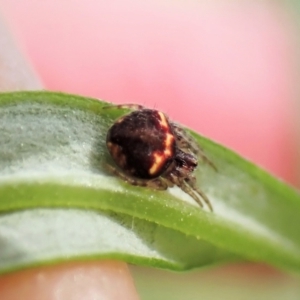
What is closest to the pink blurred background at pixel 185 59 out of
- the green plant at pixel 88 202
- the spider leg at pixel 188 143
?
the spider leg at pixel 188 143

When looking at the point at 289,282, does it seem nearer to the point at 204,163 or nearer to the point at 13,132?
the point at 204,163

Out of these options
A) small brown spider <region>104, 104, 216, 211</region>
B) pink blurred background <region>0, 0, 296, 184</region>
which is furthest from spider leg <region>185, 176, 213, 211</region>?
pink blurred background <region>0, 0, 296, 184</region>

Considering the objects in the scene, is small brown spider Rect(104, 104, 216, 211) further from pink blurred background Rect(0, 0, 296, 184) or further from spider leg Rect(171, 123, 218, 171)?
pink blurred background Rect(0, 0, 296, 184)

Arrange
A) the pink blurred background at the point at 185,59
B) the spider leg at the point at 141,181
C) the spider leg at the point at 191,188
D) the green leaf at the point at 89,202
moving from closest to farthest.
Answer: the green leaf at the point at 89,202 < the spider leg at the point at 141,181 < the spider leg at the point at 191,188 < the pink blurred background at the point at 185,59

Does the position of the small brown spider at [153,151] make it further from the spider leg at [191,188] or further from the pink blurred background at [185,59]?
the pink blurred background at [185,59]

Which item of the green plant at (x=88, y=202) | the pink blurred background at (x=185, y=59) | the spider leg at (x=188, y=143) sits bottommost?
the green plant at (x=88, y=202)

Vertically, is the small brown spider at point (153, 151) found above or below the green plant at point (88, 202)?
above
